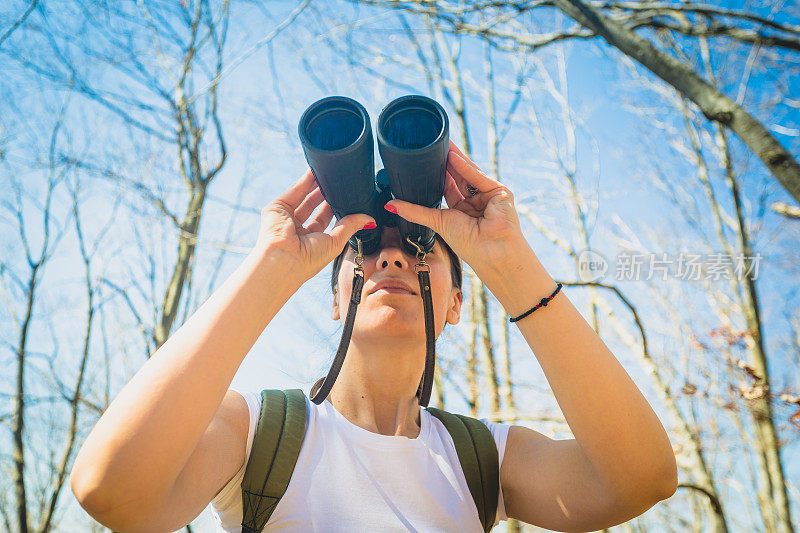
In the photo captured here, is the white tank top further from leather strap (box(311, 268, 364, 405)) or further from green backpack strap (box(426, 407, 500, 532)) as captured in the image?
leather strap (box(311, 268, 364, 405))

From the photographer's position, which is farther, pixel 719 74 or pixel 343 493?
pixel 719 74

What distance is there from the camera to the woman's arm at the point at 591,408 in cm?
120

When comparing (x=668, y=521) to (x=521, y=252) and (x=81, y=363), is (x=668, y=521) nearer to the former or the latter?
(x=81, y=363)

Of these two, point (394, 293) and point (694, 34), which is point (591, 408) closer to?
point (394, 293)

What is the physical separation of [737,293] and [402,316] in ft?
20.8

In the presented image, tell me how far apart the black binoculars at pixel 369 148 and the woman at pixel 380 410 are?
6 cm

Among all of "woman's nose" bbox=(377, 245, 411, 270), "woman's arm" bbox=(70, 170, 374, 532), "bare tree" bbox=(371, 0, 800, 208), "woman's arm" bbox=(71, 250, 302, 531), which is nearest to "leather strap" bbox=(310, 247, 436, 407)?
"woman's nose" bbox=(377, 245, 411, 270)

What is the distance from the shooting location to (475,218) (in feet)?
4.78

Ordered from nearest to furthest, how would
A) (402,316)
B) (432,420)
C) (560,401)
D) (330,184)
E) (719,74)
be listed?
(560,401), (330,184), (402,316), (432,420), (719,74)

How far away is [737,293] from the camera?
6246 millimetres

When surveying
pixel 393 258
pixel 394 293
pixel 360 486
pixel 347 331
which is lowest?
pixel 360 486

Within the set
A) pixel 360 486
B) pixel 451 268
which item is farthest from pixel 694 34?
pixel 360 486

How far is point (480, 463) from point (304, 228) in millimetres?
875

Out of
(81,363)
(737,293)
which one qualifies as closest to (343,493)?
(81,363)
